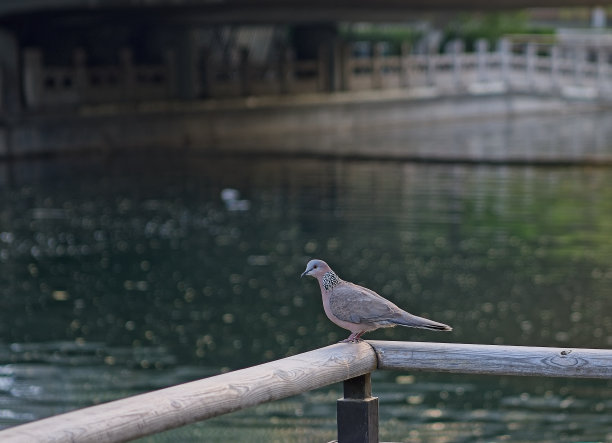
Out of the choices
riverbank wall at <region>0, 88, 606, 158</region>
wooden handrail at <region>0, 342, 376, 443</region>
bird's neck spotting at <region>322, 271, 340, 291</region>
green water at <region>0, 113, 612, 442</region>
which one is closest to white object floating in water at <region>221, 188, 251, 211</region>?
green water at <region>0, 113, 612, 442</region>

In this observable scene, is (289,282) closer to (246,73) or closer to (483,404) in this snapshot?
(483,404)

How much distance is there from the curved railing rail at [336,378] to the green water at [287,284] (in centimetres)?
561

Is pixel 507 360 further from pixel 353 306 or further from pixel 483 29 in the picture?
pixel 483 29

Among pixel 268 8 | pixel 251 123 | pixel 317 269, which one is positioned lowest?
pixel 251 123

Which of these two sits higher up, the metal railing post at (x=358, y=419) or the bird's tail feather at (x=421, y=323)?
the bird's tail feather at (x=421, y=323)

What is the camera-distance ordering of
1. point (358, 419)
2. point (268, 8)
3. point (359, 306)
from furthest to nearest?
point (268, 8), point (359, 306), point (358, 419)

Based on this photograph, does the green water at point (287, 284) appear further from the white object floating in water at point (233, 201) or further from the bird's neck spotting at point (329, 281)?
the bird's neck spotting at point (329, 281)

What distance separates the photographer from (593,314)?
1495cm

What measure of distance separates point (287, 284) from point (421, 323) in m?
12.5

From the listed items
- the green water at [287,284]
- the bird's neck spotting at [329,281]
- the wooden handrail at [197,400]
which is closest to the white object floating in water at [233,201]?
the green water at [287,284]

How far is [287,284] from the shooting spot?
1712 centimetres

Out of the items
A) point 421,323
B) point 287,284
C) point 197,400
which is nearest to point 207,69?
point 287,284

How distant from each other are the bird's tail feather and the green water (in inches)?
225

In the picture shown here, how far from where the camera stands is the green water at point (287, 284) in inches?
454
